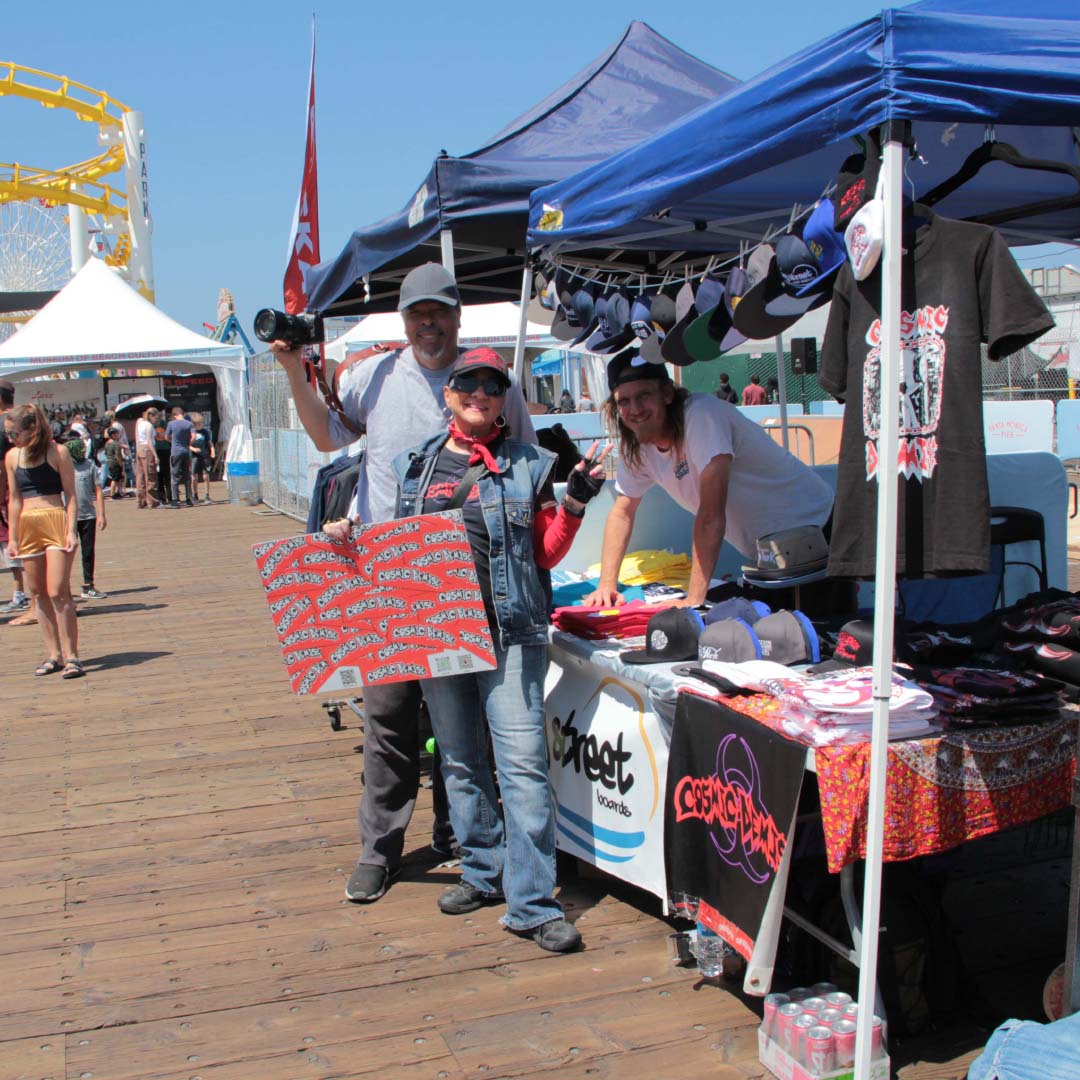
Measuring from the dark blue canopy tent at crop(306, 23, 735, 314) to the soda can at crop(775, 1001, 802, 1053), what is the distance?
3.59m

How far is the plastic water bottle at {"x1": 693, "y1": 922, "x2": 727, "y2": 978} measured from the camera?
321 cm

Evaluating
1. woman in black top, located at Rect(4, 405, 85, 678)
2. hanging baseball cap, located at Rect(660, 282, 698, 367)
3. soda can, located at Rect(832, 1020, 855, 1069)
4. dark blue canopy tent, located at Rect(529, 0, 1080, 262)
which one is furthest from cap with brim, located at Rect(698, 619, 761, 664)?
woman in black top, located at Rect(4, 405, 85, 678)

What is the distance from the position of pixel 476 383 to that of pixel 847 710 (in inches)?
58.9

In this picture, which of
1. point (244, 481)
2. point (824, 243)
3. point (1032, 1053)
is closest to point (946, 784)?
point (1032, 1053)

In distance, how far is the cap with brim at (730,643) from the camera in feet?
10.9

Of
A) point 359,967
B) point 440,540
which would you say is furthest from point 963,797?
point 359,967

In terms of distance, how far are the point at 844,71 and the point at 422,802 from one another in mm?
3498

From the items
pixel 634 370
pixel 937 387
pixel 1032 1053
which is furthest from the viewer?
pixel 634 370

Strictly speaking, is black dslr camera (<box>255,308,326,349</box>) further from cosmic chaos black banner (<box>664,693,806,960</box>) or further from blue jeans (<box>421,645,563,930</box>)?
cosmic chaos black banner (<box>664,693,806,960</box>)

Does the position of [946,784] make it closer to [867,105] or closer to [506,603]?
[506,603]

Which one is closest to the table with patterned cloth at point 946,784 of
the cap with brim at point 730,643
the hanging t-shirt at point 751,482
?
the cap with brim at point 730,643

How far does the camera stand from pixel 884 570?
8.04 ft

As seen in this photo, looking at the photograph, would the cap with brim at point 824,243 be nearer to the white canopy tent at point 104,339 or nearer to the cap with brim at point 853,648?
the cap with brim at point 853,648

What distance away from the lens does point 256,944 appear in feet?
12.0
